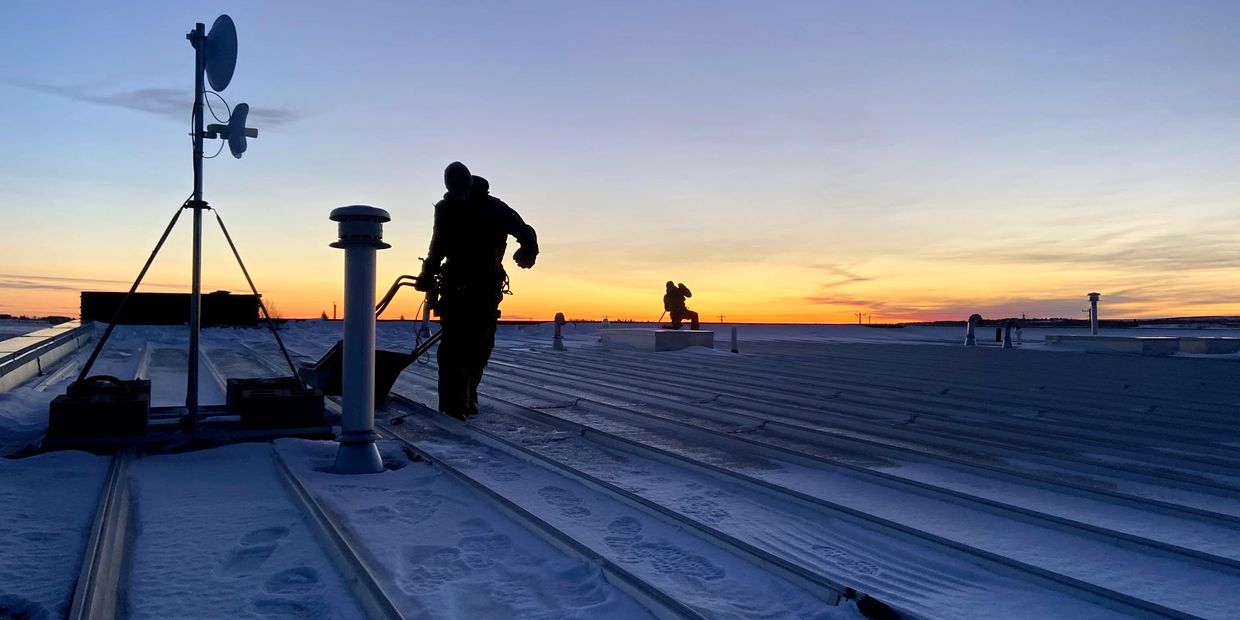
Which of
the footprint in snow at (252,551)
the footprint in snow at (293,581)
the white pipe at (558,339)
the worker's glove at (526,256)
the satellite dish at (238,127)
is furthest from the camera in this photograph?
the white pipe at (558,339)

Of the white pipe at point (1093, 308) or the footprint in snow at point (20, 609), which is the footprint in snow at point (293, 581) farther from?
the white pipe at point (1093, 308)

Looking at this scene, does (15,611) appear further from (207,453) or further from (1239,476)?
(1239,476)

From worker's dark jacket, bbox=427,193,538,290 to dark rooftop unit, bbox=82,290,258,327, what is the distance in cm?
3320

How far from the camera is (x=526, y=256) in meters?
6.54

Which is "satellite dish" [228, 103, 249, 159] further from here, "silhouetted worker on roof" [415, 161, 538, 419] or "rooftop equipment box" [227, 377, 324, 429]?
"rooftop equipment box" [227, 377, 324, 429]

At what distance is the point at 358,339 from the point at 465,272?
7.50 ft


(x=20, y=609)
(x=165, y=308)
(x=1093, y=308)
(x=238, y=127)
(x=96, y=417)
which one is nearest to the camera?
(x=20, y=609)

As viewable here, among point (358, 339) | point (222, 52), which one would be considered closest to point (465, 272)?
point (358, 339)

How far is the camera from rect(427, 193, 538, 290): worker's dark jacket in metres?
6.35

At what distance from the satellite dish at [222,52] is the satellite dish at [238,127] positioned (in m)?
0.26

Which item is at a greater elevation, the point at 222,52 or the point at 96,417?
Answer: the point at 222,52

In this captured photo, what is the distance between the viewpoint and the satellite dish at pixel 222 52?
537 centimetres

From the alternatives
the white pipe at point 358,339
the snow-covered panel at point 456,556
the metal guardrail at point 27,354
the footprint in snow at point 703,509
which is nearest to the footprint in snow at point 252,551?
the snow-covered panel at point 456,556

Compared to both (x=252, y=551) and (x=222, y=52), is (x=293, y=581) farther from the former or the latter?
(x=222, y=52)
